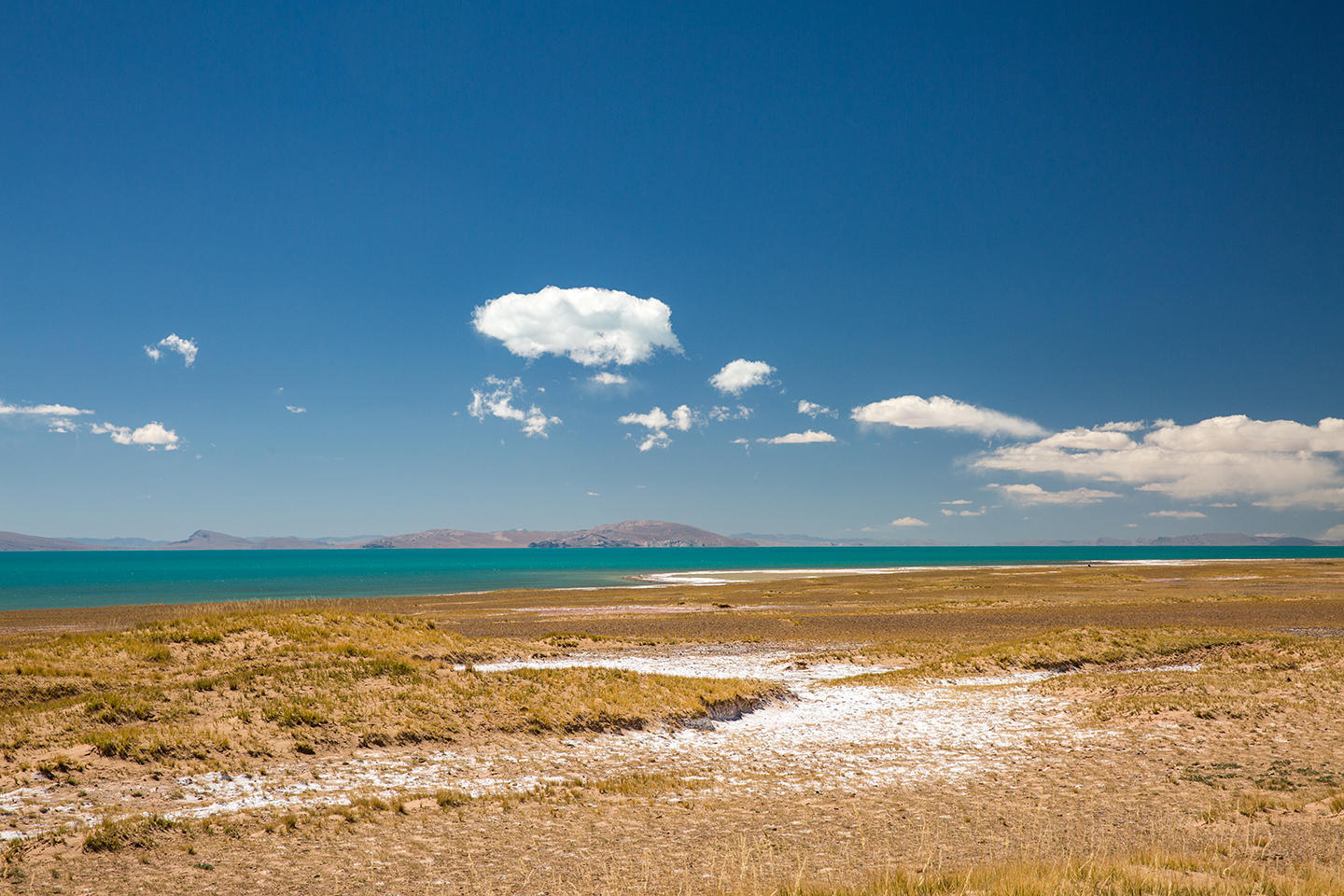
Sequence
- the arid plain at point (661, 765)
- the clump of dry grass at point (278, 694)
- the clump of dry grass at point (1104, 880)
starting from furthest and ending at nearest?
the clump of dry grass at point (278, 694) → the arid plain at point (661, 765) → the clump of dry grass at point (1104, 880)

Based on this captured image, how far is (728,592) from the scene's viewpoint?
86875 mm

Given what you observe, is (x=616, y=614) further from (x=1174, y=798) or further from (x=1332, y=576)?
(x=1332, y=576)

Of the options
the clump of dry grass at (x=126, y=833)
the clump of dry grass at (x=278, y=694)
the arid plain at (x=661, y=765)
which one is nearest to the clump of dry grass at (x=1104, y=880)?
the arid plain at (x=661, y=765)

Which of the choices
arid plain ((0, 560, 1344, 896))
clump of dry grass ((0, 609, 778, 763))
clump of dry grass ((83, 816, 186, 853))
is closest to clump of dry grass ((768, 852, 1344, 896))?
arid plain ((0, 560, 1344, 896))

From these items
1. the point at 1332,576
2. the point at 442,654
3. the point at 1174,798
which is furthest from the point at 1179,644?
the point at 1332,576

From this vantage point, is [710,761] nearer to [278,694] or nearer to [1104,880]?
[1104,880]

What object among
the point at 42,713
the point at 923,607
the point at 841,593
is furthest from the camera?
the point at 841,593

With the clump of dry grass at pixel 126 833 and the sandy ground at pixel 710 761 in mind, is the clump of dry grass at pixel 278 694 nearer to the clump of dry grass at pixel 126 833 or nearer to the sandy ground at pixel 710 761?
the sandy ground at pixel 710 761

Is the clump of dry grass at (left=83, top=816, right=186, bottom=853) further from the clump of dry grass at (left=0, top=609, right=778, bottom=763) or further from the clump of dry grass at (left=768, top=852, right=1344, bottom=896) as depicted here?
the clump of dry grass at (left=768, top=852, right=1344, bottom=896)

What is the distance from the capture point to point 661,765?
1775 cm

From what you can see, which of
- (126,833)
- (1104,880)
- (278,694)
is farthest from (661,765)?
(278,694)

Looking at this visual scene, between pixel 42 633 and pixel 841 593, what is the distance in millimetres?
68408

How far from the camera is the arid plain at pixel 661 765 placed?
1086 cm

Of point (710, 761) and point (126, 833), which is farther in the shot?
point (710, 761)
